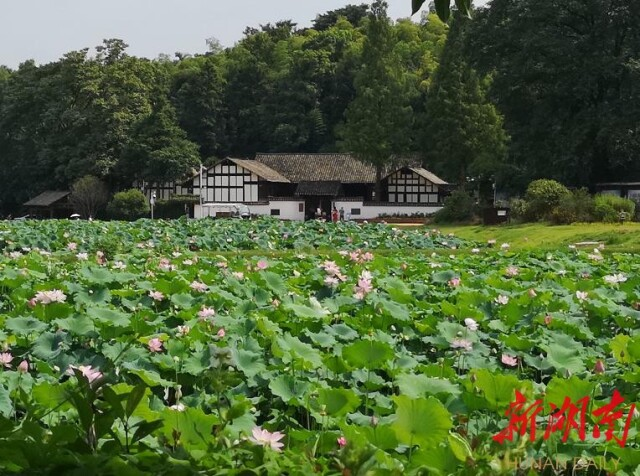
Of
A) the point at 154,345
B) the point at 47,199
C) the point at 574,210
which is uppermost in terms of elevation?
the point at 47,199

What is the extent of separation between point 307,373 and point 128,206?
4701cm

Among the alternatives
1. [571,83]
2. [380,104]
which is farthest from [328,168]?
[571,83]

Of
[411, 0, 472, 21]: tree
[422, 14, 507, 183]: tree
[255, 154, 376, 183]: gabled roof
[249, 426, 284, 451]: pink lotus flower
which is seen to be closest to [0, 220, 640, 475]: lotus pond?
[249, 426, 284, 451]: pink lotus flower

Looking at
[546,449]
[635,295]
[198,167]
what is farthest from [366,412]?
[198,167]

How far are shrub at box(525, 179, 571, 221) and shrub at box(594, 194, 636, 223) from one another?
3.80ft

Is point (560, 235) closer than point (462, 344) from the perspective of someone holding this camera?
No

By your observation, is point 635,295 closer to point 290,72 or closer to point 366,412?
point 366,412

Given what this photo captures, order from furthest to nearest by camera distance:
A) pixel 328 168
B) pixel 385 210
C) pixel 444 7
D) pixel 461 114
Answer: pixel 328 168, pixel 385 210, pixel 461 114, pixel 444 7

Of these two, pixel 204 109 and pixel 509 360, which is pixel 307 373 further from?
pixel 204 109

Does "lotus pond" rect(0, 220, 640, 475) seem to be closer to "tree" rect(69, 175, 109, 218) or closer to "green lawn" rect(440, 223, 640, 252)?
"green lawn" rect(440, 223, 640, 252)

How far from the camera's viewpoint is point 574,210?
24891 mm

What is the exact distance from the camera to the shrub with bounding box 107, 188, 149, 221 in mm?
48906

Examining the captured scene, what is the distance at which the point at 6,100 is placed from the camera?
205 ft

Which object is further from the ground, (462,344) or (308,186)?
(308,186)
